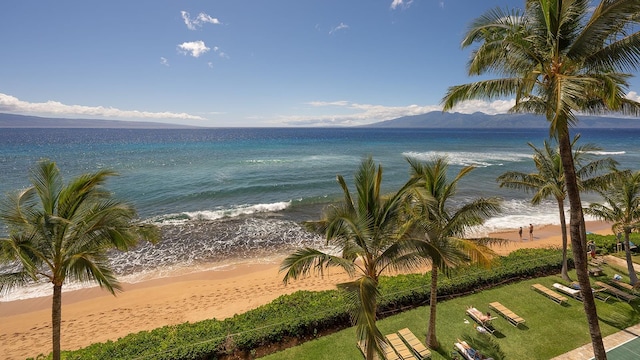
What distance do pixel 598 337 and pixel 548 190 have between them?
6.61 m

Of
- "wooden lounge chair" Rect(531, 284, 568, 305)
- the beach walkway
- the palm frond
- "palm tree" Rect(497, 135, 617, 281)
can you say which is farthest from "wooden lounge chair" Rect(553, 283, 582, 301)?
the palm frond

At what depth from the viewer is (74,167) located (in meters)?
50.4

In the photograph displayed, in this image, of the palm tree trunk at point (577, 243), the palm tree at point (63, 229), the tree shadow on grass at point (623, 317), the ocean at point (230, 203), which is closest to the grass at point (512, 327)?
the tree shadow on grass at point (623, 317)

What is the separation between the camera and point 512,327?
10.5 m

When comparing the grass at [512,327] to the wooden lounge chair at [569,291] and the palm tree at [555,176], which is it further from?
the palm tree at [555,176]

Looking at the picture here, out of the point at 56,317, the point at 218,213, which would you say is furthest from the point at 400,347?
the point at 218,213

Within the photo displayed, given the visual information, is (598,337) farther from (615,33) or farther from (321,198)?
(321,198)

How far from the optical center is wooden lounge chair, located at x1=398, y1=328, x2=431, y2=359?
913 cm

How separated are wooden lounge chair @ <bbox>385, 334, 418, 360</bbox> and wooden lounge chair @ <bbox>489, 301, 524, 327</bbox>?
427cm

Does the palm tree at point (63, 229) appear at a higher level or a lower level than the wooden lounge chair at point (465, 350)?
higher

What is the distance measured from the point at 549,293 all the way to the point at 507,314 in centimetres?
287

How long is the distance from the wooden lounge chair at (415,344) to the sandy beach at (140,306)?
5.84 metres

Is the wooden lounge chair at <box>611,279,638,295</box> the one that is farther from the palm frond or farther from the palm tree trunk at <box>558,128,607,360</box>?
the palm frond

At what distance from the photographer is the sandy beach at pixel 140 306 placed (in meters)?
12.7
